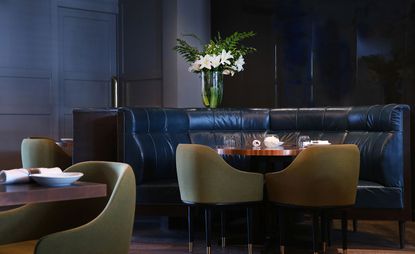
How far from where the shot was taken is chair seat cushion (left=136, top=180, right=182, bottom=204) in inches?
178

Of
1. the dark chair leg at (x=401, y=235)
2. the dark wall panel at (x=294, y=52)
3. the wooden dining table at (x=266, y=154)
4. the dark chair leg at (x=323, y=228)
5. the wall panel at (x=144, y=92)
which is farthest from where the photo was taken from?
the wall panel at (x=144, y=92)

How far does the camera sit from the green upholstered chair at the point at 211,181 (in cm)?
375

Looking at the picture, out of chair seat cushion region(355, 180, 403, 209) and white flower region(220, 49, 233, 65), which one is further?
white flower region(220, 49, 233, 65)

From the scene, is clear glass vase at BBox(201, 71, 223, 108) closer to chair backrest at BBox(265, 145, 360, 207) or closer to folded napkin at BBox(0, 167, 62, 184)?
chair backrest at BBox(265, 145, 360, 207)

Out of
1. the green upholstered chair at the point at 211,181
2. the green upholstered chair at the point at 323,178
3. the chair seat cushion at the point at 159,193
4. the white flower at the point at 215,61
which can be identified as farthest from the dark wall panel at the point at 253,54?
the green upholstered chair at the point at 323,178

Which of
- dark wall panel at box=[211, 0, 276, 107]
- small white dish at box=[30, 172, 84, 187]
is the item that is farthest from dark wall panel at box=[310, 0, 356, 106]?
small white dish at box=[30, 172, 84, 187]

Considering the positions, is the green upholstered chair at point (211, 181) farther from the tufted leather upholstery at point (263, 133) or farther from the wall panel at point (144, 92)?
the wall panel at point (144, 92)

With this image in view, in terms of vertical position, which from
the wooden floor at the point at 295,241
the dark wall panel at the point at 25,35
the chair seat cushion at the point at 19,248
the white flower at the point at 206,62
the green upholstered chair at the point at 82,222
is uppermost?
the dark wall panel at the point at 25,35

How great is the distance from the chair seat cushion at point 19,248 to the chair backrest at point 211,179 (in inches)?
61.3

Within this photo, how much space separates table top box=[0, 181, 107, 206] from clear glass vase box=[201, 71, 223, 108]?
308 cm

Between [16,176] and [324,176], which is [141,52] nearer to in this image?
[324,176]

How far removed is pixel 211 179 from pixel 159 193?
3.00ft

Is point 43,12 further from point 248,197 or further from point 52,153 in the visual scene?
point 248,197

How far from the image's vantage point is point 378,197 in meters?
4.32
